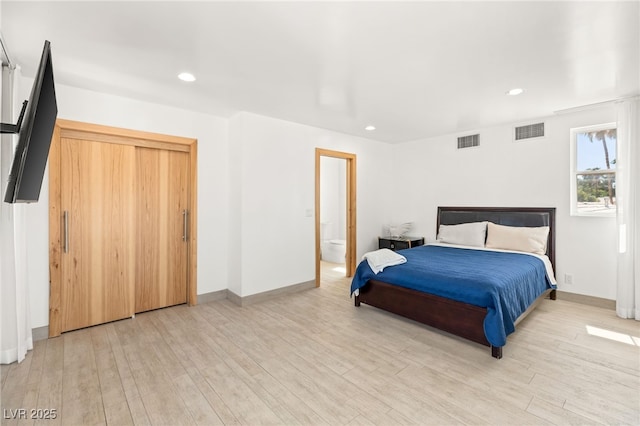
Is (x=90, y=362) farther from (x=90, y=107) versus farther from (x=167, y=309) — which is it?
(x=90, y=107)

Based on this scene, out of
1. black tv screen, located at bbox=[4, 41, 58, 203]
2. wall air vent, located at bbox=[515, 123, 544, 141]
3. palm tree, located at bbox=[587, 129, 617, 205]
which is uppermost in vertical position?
wall air vent, located at bbox=[515, 123, 544, 141]

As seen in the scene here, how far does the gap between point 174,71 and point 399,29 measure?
1.99 metres

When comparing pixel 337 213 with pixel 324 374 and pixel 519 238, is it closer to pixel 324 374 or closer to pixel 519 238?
pixel 519 238

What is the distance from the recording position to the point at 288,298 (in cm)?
419

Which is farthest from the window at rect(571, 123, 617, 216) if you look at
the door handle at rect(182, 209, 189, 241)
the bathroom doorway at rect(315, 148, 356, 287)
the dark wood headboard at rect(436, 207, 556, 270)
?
the door handle at rect(182, 209, 189, 241)

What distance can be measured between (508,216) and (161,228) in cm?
495

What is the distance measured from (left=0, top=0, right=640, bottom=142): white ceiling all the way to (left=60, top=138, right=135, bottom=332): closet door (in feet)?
2.44

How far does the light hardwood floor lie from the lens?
189cm

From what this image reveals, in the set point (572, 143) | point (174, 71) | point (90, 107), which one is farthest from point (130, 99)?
point (572, 143)

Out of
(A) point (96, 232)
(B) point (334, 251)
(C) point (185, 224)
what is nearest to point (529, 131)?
(B) point (334, 251)

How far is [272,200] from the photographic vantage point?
13.8 ft

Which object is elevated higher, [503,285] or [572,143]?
[572,143]

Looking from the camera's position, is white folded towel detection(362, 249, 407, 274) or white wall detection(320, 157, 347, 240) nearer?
white folded towel detection(362, 249, 407, 274)

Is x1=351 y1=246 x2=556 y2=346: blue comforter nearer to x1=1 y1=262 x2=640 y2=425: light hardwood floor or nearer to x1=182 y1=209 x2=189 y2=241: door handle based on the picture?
x1=1 y1=262 x2=640 y2=425: light hardwood floor
